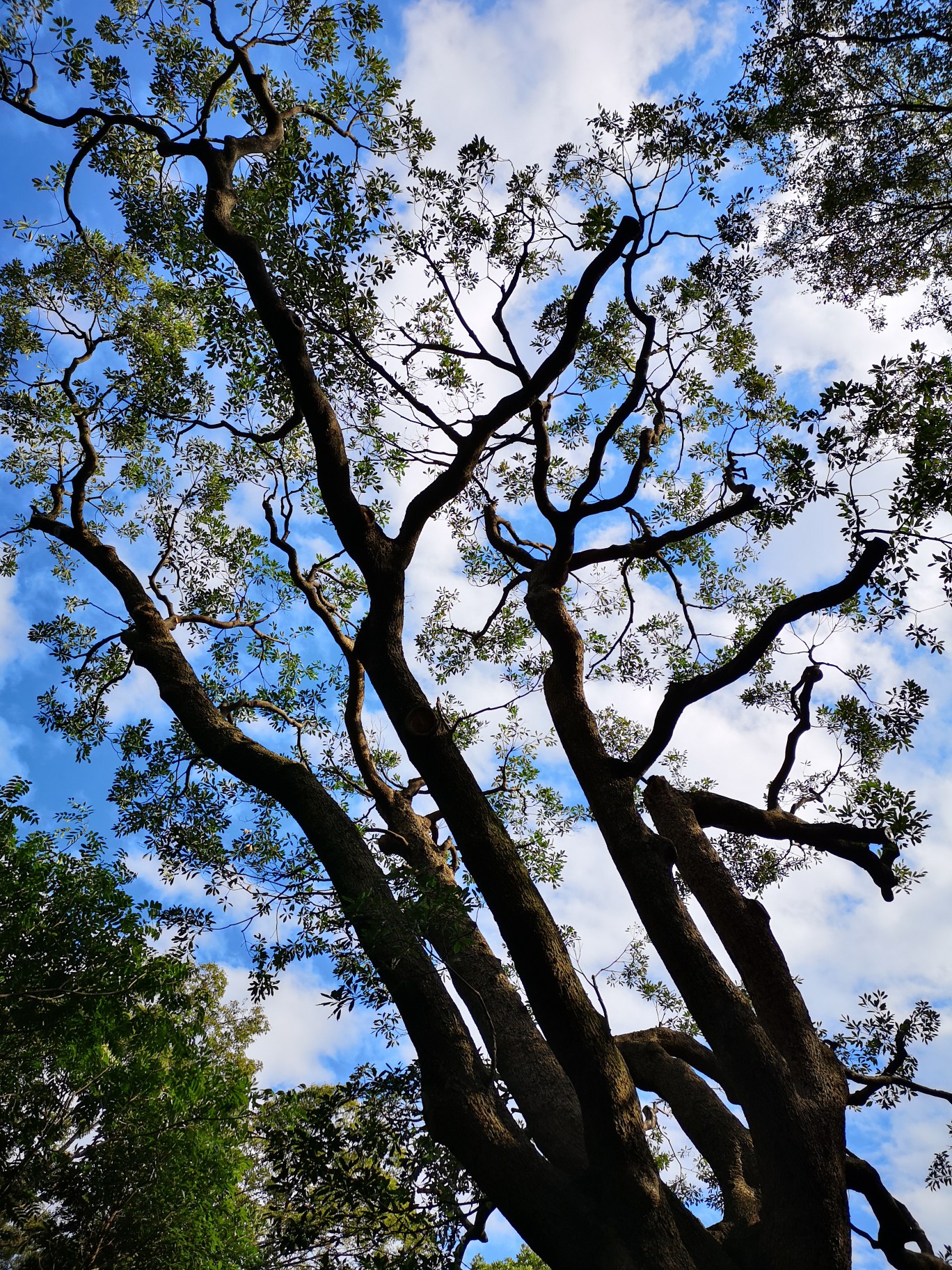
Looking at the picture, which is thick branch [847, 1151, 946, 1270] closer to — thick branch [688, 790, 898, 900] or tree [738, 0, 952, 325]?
thick branch [688, 790, 898, 900]

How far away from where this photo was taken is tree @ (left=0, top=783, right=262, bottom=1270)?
9008 millimetres

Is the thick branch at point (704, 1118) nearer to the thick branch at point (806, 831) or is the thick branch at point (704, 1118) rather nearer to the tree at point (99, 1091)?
the thick branch at point (806, 831)

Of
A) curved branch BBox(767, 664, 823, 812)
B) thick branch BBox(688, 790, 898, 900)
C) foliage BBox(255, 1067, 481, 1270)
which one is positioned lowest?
foliage BBox(255, 1067, 481, 1270)

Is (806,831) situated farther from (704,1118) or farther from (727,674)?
(704,1118)

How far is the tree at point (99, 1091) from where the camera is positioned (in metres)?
9.01

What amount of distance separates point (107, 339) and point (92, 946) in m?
7.16

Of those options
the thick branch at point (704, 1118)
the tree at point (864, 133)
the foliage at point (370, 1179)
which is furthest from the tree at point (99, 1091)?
the tree at point (864, 133)

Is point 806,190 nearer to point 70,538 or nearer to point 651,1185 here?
point 70,538

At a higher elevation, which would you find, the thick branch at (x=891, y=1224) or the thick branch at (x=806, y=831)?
the thick branch at (x=806, y=831)

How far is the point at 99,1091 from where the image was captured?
10.6 meters

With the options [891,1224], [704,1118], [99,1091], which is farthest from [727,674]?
[99,1091]

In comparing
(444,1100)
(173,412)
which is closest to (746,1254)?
(444,1100)

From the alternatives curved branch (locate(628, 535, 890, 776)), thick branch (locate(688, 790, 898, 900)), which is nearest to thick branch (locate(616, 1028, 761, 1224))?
thick branch (locate(688, 790, 898, 900))

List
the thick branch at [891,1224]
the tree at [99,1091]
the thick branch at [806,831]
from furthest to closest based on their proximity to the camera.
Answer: the tree at [99,1091], the thick branch at [806,831], the thick branch at [891,1224]
